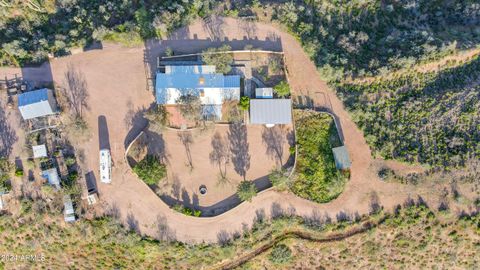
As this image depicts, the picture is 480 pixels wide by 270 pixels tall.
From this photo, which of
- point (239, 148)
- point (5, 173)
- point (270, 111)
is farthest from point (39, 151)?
point (270, 111)

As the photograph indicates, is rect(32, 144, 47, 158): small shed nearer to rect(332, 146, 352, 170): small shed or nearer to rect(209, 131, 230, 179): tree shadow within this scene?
rect(209, 131, 230, 179): tree shadow

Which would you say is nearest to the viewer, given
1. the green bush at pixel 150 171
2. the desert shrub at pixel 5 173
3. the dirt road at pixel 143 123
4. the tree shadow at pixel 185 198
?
the green bush at pixel 150 171

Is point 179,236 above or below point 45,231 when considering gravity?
below

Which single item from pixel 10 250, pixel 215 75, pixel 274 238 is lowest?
pixel 274 238

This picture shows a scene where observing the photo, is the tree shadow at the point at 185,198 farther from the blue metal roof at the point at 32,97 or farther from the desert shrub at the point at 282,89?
the blue metal roof at the point at 32,97

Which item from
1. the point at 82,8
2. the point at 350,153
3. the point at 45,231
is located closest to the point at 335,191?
the point at 350,153

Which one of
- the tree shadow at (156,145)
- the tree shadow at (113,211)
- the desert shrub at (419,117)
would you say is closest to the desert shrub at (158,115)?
the tree shadow at (156,145)

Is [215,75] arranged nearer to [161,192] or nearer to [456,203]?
[161,192]

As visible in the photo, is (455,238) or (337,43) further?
(337,43)
